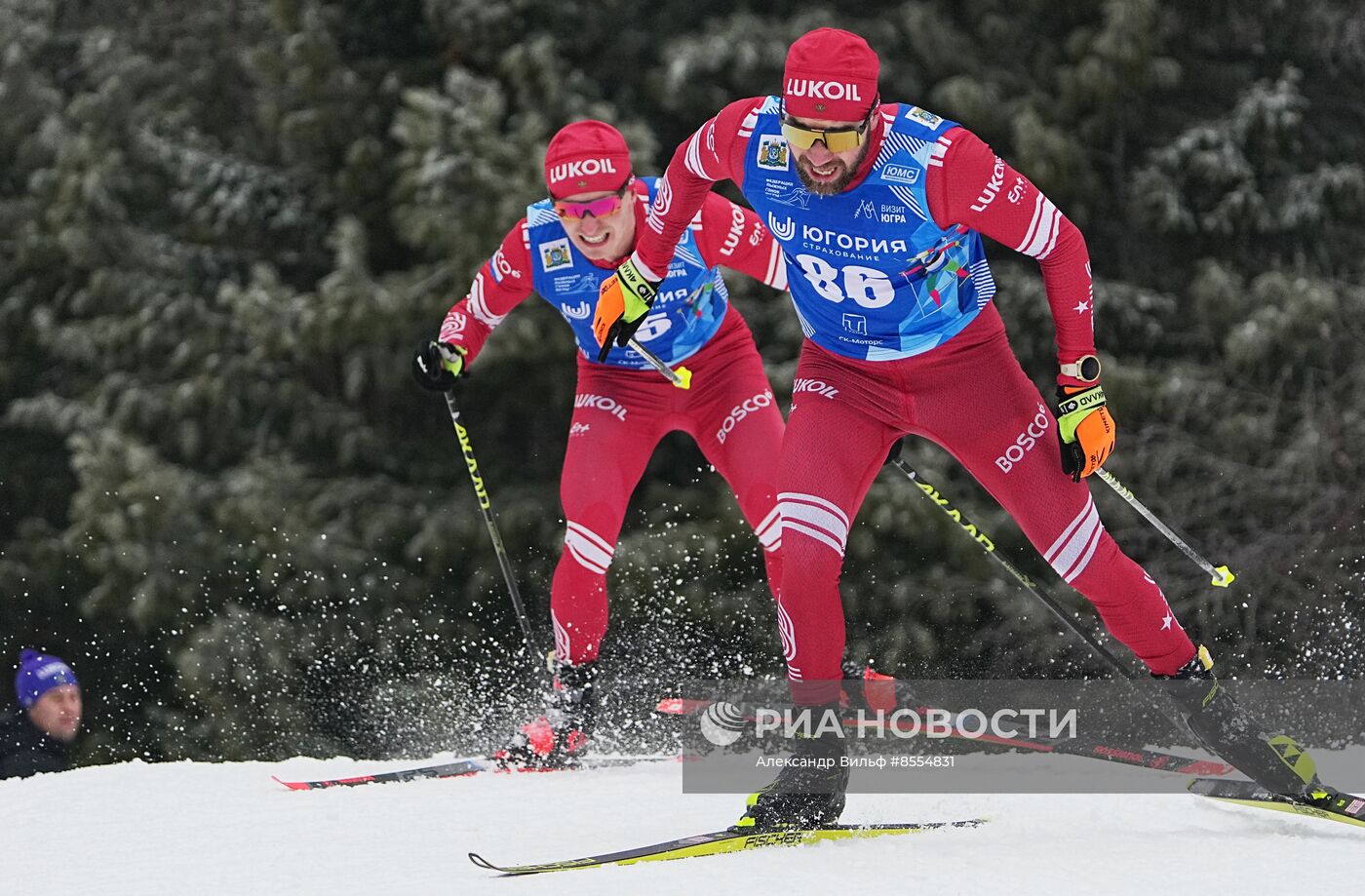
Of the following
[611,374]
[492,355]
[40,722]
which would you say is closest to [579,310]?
[611,374]

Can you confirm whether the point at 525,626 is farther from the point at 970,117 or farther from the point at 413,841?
the point at 970,117

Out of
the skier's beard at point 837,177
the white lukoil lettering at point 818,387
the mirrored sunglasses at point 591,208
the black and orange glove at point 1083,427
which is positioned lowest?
the white lukoil lettering at point 818,387

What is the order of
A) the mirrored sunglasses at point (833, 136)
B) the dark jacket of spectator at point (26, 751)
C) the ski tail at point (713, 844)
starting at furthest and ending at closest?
the dark jacket of spectator at point (26, 751)
the mirrored sunglasses at point (833, 136)
the ski tail at point (713, 844)

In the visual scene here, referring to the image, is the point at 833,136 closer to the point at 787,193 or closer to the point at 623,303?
the point at 787,193

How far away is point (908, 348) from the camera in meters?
3.85

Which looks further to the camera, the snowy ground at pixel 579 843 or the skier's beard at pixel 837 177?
the skier's beard at pixel 837 177

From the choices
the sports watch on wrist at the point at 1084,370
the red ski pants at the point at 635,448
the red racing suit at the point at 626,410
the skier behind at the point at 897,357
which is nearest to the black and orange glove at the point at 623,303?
the skier behind at the point at 897,357

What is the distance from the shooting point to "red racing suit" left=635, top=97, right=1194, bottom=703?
3.59 meters

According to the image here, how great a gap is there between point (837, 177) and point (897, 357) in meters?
0.51

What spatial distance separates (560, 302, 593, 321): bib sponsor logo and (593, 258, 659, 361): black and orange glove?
807 millimetres

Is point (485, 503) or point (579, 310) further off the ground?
point (579, 310)

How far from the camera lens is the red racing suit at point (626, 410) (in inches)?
193

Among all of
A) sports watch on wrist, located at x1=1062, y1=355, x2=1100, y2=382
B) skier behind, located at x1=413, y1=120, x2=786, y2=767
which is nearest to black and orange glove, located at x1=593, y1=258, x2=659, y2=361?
skier behind, located at x1=413, y1=120, x2=786, y2=767

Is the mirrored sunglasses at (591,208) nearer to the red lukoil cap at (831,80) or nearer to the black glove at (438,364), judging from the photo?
the black glove at (438,364)
